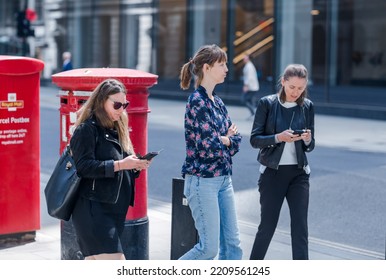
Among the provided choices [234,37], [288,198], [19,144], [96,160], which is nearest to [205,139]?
[96,160]

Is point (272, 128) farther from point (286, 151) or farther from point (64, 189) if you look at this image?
point (64, 189)

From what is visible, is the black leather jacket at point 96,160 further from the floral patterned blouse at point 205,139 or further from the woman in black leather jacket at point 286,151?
the woman in black leather jacket at point 286,151

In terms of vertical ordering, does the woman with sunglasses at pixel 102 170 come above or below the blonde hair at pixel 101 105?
below

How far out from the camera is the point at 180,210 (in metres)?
5.88

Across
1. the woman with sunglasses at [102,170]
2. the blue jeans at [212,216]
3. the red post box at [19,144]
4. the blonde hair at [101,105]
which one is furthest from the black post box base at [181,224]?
the red post box at [19,144]

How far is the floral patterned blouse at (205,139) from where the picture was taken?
5.20m

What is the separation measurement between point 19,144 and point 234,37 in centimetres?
2189

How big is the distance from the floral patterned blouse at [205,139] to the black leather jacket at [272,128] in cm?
60

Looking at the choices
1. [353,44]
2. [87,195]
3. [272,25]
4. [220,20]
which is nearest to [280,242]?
[87,195]

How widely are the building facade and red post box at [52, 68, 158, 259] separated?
18.2 metres

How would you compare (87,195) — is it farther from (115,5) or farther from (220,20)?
(115,5)

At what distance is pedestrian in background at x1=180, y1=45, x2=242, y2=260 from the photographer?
521 cm

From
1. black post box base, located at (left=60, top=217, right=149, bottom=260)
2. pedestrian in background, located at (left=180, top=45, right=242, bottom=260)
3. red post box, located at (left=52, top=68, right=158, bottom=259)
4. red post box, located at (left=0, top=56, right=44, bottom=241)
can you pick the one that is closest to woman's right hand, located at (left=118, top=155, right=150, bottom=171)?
pedestrian in background, located at (left=180, top=45, right=242, bottom=260)

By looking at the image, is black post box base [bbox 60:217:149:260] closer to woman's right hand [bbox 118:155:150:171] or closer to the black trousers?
the black trousers
